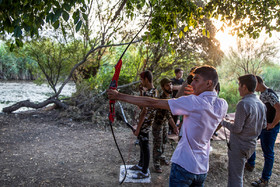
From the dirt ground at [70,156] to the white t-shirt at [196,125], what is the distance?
195cm

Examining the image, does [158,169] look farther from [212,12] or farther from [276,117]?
[212,12]

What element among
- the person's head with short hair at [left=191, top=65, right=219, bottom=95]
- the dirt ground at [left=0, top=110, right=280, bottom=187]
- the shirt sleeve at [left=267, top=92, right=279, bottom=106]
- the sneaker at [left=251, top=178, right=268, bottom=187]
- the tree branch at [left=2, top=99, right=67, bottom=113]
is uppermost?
the person's head with short hair at [left=191, top=65, right=219, bottom=95]

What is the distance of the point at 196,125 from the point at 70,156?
3661 millimetres

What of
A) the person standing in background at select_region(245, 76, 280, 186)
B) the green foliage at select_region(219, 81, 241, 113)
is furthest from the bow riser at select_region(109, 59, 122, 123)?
the green foliage at select_region(219, 81, 241, 113)

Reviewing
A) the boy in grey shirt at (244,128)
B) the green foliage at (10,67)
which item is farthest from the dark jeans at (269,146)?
the green foliage at (10,67)

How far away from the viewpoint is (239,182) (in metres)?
2.65

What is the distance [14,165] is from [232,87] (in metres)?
14.2

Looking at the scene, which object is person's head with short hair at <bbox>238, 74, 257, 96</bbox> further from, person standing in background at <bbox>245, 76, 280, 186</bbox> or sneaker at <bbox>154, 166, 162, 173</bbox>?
sneaker at <bbox>154, 166, 162, 173</bbox>

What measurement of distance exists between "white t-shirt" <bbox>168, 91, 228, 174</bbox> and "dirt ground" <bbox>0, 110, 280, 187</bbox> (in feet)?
6.41

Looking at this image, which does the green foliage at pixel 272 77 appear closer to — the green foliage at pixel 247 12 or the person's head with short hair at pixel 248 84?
the green foliage at pixel 247 12

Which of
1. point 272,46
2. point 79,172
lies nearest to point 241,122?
point 79,172

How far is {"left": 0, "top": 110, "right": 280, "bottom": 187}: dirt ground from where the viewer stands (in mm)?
3594

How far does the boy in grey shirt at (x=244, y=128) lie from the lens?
2.61 meters

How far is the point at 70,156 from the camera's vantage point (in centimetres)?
459
